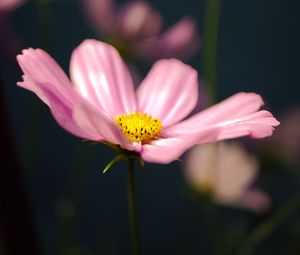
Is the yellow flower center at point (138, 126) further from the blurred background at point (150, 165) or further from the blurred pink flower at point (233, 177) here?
the blurred background at point (150, 165)

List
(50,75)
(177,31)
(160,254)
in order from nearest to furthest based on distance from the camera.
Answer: (50,75) < (177,31) < (160,254)

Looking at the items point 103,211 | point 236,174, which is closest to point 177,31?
point 236,174

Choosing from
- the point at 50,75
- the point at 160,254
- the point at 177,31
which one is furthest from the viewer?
the point at 160,254

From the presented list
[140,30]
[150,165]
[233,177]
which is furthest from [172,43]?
[150,165]

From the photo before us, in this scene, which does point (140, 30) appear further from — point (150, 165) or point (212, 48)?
point (150, 165)
